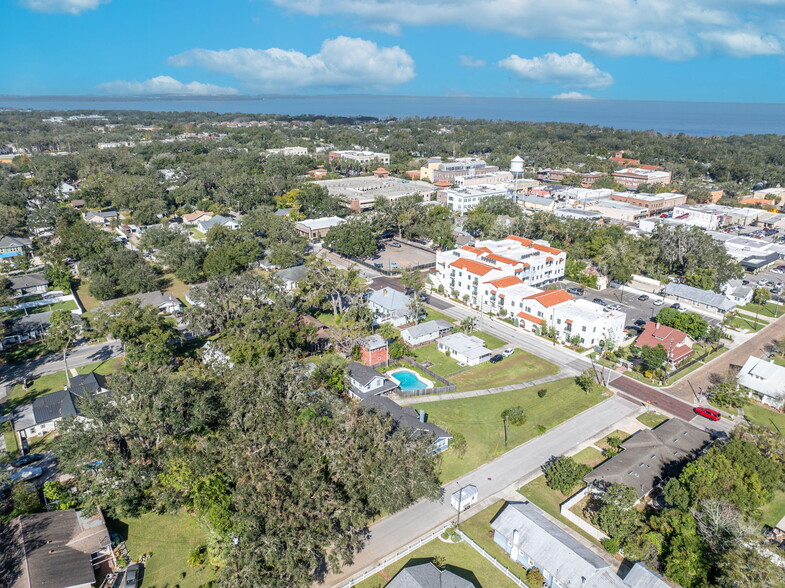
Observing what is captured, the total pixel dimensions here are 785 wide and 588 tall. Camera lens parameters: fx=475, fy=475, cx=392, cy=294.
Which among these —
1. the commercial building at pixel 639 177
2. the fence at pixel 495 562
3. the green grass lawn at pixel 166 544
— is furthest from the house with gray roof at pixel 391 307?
the commercial building at pixel 639 177

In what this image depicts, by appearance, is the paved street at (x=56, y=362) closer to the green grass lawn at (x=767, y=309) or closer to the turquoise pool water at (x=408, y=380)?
the turquoise pool water at (x=408, y=380)

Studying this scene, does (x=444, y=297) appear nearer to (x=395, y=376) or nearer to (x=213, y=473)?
(x=395, y=376)

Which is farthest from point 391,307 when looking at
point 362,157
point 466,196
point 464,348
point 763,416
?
point 362,157

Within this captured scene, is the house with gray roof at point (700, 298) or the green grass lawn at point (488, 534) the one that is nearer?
the green grass lawn at point (488, 534)

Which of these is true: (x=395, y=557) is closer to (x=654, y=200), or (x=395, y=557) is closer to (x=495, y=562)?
(x=495, y=562)

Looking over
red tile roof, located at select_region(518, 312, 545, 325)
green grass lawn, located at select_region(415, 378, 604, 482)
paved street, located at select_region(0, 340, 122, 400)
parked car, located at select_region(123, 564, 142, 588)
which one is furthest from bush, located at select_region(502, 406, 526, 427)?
paved street, located at select_region(0, 340, 122, 400)

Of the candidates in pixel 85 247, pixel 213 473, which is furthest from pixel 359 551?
pixel 85 247
